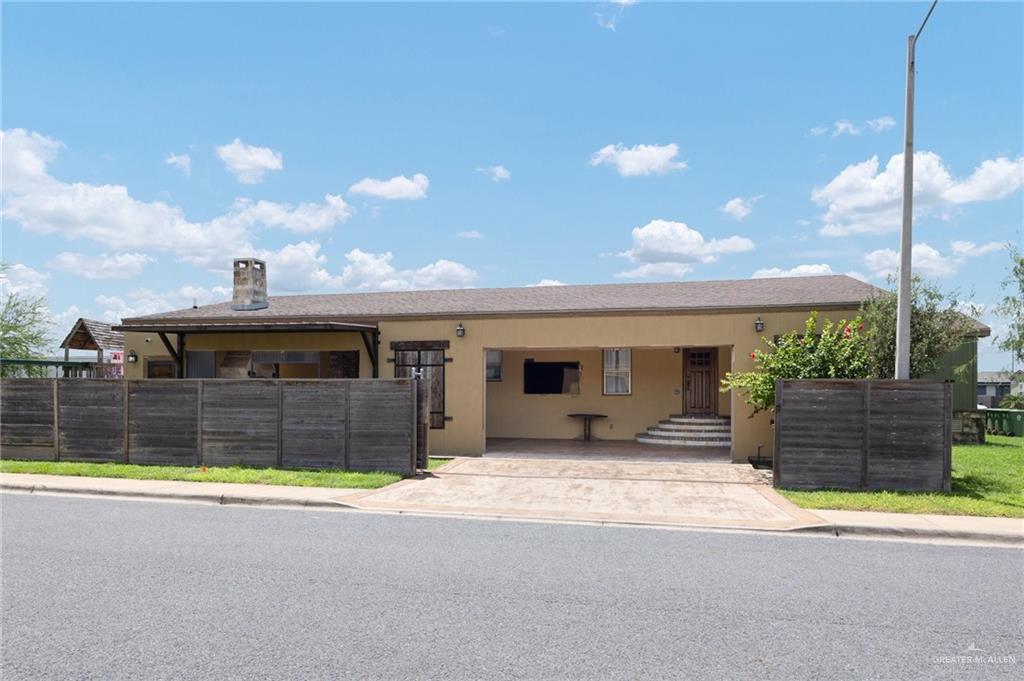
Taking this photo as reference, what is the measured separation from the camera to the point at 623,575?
6.45m

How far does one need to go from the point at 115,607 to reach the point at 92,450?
10.1 meters

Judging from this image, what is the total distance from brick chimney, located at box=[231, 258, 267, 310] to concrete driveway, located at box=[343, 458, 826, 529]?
31.1 ft

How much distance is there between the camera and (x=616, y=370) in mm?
18938

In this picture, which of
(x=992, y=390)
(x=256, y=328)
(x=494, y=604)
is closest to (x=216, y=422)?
(x=256, y=328)

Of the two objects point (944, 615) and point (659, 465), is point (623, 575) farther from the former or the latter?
point (659, 465)

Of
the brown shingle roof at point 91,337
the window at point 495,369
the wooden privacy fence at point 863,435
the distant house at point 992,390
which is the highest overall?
the brown shingle roof at point 91,337

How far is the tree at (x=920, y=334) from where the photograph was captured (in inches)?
479

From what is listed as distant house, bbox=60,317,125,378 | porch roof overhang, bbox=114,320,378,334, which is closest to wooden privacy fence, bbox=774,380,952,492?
porch roof overhang, bbox=114,320,378,334

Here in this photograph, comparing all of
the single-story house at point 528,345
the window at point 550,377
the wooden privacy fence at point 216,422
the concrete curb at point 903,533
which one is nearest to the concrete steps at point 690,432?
the single-story house at point 528,345

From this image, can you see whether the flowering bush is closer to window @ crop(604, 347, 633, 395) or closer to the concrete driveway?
the concrete driveway

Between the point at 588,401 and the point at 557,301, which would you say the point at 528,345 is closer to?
the point at 557,301

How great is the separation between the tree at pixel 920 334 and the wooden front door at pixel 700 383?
608 centimetres

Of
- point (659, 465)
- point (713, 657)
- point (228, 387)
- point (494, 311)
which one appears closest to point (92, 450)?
point (228, 387)

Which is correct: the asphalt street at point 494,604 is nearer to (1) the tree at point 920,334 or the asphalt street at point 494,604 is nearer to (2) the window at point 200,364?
(1) the tree at point 920,334
